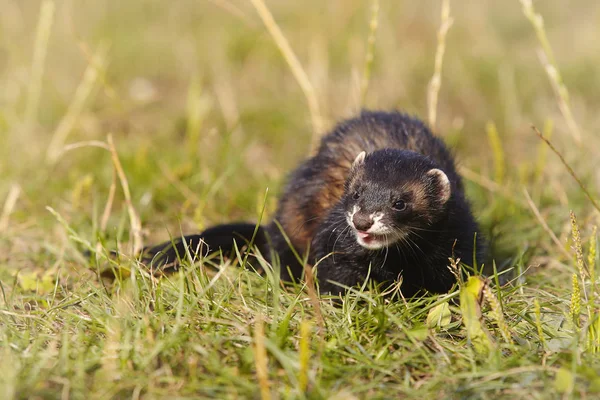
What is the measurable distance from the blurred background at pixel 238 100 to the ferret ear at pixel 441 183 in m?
1.51

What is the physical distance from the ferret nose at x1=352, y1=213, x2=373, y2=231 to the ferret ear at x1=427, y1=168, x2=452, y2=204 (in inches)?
24.8

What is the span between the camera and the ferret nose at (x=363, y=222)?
4.35 m

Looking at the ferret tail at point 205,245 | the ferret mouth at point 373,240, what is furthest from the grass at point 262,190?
the ferret mouth at point 373,240

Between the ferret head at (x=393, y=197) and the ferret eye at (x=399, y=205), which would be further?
the ferret eye at (x=399, y=205)

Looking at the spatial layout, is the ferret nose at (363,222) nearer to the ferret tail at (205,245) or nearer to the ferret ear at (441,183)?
the ferret ear at (441,183)

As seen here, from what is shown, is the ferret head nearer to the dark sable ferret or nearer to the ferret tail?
the dark sable ferret

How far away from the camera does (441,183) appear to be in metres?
4.69

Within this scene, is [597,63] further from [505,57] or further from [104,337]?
[104,337]

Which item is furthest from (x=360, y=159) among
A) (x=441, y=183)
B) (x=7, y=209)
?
(x=7, y=209)

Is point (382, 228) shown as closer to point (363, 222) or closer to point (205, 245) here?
point (363, 222)

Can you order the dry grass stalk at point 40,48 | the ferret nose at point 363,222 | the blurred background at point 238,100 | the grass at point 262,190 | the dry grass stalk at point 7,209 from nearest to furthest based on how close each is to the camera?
1. the grass at point 262,190
2. the ferret nose at point 363,222
3. the dry grass stalk at point 7,209
4. the blurred background at point 238,100
5. the dry grass stalk at point 40,48

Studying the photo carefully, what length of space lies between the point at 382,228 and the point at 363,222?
14cm

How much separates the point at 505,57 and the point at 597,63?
137 cm

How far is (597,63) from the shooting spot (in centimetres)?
1017
